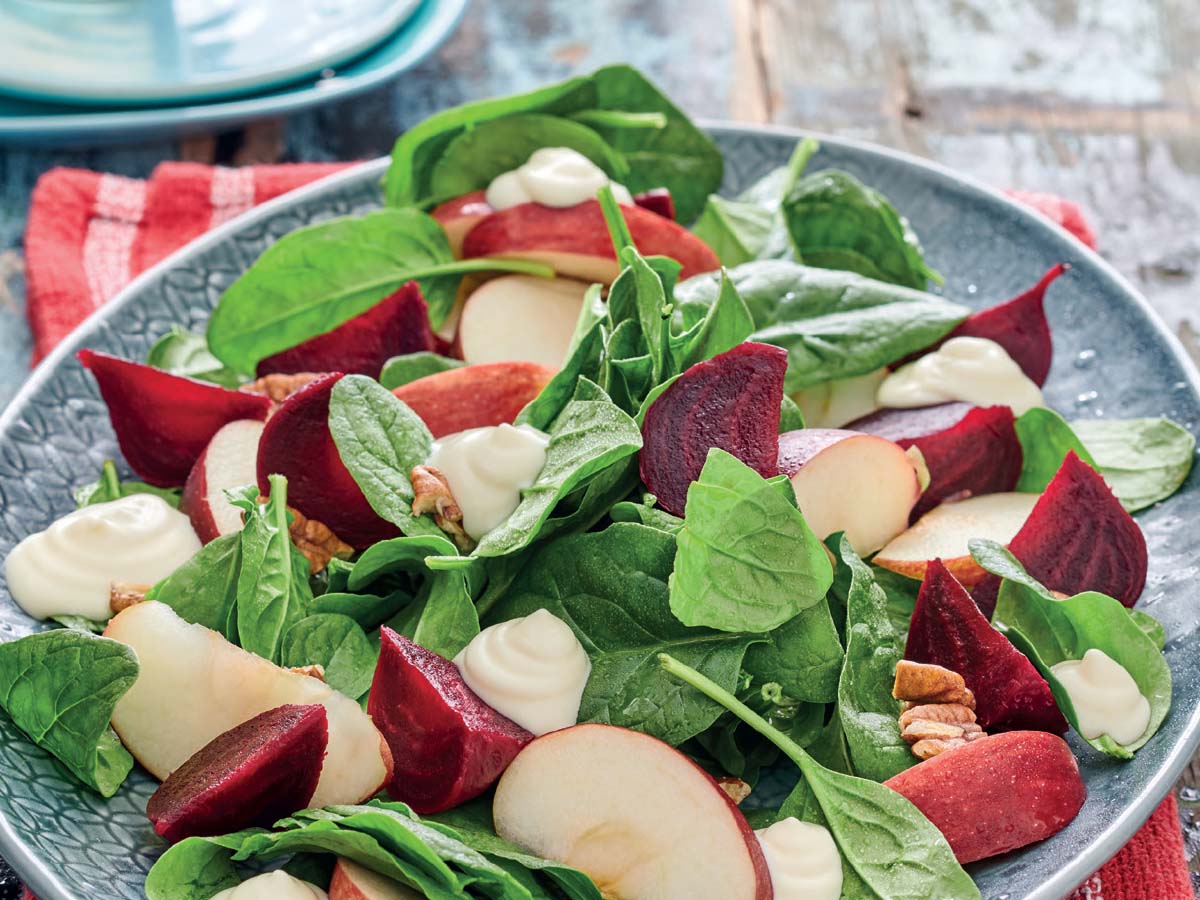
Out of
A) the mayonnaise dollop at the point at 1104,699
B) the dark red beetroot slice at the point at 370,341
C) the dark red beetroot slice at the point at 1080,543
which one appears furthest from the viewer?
the dark red beetroot slice at the point at 370,341

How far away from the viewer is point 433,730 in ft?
2.82

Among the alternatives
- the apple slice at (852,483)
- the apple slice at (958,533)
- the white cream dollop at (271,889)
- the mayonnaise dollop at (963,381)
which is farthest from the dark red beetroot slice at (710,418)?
the white cream dollop at (271,889)

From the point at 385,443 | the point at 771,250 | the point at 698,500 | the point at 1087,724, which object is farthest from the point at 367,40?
the point at 1087,724

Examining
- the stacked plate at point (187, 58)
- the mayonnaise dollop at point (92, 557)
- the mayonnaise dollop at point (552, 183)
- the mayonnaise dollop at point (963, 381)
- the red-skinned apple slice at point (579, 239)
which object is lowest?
the mayonnaise dollop at point (963, 381)

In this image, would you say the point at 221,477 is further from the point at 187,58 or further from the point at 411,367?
the point at 187,58

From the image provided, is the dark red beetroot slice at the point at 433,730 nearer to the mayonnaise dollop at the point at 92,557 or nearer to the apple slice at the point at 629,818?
the apple slice at the point at 629,818

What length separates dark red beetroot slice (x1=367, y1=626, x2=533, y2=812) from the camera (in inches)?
33.6

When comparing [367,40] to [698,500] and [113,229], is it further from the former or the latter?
[698,500]

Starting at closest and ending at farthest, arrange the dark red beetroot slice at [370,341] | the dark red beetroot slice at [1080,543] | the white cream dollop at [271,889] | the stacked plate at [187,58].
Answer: the white cream dollop at [271,889] < the dark red beetroot slice at [1080,543] < the dark red beetroot slice at [370,341] < the stacked plate at [187,58]

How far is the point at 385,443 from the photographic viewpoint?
0.99 metres

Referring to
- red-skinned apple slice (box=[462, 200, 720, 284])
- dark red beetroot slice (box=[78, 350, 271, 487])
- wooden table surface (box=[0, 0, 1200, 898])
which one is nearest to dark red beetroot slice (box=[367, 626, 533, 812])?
dark red beetroot slice (box=[78, 350, 271, 487])

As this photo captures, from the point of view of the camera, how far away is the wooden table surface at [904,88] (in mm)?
1877

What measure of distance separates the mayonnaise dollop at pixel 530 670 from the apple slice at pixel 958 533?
0.27m

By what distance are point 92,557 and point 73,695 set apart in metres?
0.18
